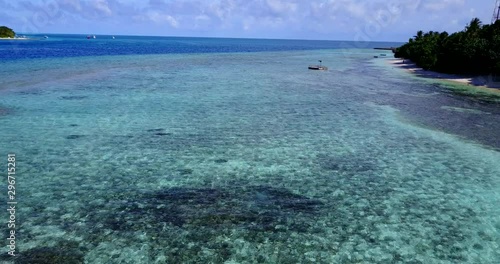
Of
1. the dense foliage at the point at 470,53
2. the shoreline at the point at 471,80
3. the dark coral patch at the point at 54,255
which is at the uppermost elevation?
the dense foliage at the point at 470,53

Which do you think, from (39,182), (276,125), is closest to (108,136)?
(39,182)

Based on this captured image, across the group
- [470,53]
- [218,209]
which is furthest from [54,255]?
[470,53]

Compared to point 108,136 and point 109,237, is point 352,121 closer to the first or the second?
point 108,136

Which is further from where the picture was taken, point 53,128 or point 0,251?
point 53,128

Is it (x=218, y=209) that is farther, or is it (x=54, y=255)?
(x=218, y=209)

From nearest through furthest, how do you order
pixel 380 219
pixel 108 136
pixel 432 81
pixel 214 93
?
pixel 380 219, pixel 108 136, pixel 214 93, pixel 432 81

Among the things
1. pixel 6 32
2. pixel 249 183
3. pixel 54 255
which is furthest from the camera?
pixel 6 32

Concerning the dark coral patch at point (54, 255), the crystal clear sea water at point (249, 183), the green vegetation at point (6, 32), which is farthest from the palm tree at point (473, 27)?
the green vegetation at point (6, 32)

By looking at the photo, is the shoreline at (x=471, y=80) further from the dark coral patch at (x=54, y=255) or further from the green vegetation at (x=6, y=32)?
the green vegetation at (x=6, y=32)

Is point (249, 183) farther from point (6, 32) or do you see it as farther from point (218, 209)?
point (6, 32)
